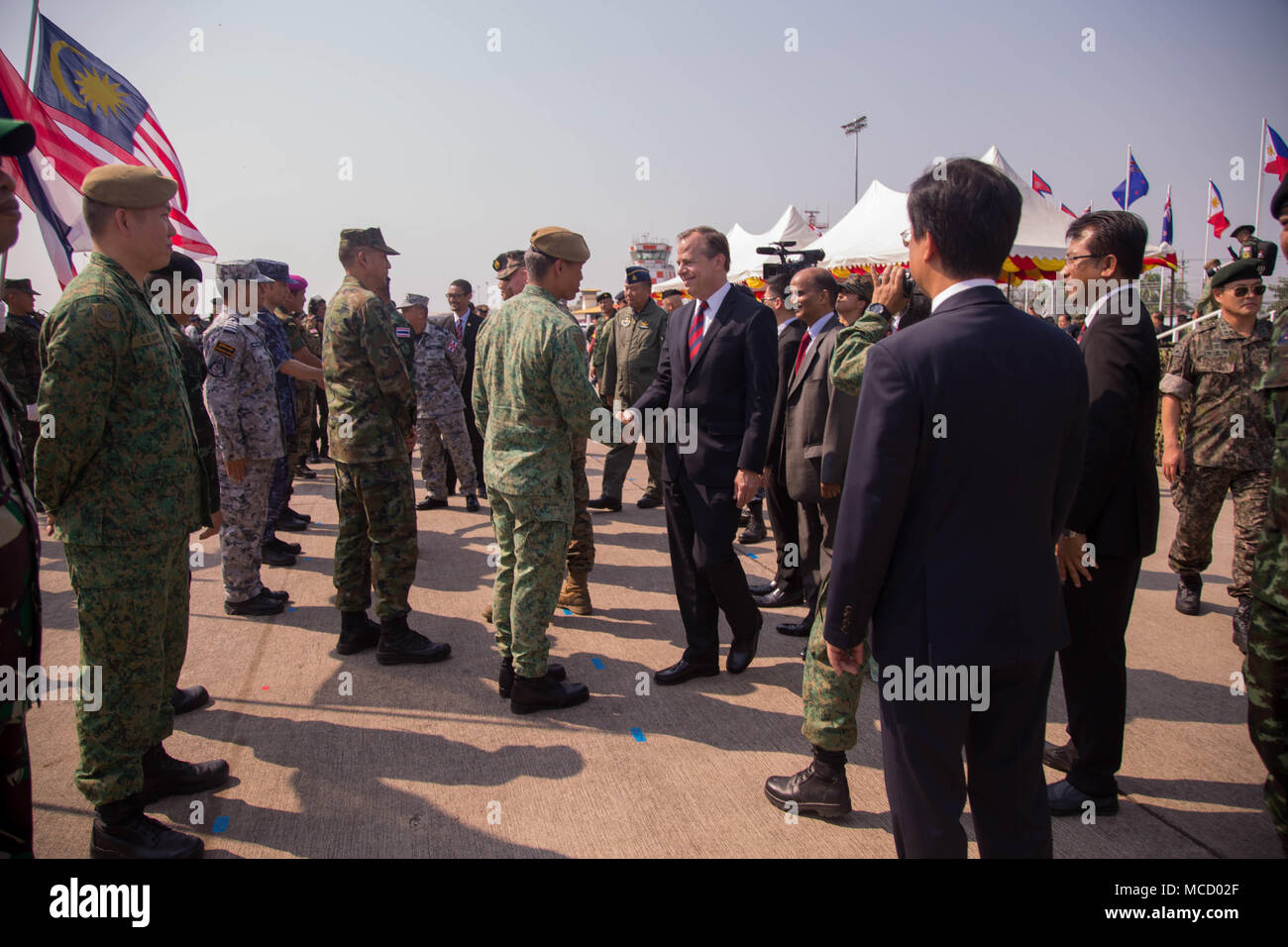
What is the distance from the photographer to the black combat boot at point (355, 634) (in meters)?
4.25

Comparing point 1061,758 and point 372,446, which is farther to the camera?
point 372,446

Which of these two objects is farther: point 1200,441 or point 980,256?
point 1200,441

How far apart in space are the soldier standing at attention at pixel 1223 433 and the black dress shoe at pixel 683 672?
3.22 meters

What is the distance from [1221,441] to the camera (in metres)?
4.74

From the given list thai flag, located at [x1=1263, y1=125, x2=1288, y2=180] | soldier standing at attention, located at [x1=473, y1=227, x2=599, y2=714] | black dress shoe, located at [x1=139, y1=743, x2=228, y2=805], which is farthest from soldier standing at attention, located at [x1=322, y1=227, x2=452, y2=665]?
thai flag, located at [x1=1263, y1=125, x2=1288, y2=180]

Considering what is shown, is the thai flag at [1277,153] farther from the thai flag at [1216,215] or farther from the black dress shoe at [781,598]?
the black dress shoe at [781,598]

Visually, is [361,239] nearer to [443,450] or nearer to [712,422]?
[712,422]

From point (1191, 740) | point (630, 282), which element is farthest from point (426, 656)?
point (630, 282)

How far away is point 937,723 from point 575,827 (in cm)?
156

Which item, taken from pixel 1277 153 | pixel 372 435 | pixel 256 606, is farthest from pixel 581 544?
pixel 1277 153

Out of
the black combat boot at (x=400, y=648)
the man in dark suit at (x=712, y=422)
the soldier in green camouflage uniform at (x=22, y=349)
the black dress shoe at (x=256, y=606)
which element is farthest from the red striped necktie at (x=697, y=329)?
the soldier in green camouflage uniform at (x=22, y=349)

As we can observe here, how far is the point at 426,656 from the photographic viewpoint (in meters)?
4.14

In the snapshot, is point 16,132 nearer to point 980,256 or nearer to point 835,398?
point 980,256

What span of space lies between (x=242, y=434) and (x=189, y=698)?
1.88 meters
